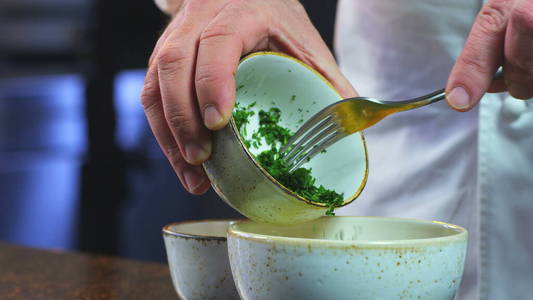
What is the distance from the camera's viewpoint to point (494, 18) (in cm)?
75

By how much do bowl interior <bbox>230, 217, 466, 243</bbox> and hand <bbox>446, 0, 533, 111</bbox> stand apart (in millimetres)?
144

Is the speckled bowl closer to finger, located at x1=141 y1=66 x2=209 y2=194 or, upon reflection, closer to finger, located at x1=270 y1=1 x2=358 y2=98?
finger, located at x1=141 y1=66 x2=209 y2=194

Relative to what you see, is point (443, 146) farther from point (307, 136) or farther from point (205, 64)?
point (205, 64)

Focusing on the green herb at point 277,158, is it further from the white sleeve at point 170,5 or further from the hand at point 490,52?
the white sleeve at point 170,5

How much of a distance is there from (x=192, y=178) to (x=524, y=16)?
460mm

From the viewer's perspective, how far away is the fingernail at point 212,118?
0.70 meters

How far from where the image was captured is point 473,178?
119cm

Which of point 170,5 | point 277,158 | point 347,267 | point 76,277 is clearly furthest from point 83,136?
point 347,267

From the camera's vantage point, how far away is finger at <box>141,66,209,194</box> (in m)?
0.86

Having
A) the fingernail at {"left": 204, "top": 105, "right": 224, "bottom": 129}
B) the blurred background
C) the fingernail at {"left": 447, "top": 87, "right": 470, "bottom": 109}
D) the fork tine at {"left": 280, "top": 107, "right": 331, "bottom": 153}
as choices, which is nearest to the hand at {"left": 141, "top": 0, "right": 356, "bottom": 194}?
the fingernail at {"left": 204, "top": 105, "right": 224, "bottom": 129}

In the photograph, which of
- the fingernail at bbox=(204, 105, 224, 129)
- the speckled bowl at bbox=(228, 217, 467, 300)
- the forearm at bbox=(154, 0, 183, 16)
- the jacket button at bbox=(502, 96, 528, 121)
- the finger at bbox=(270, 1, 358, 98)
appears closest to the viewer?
the speckled bowl at bbox=(228, 217, 467, 300)

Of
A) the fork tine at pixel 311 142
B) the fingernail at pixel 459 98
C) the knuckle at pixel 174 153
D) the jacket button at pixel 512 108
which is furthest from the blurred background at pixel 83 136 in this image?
the fingernail at pixel 459 98

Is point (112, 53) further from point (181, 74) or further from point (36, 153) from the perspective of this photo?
point (181, 74)

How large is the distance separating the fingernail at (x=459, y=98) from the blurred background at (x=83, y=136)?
8.01 feet
